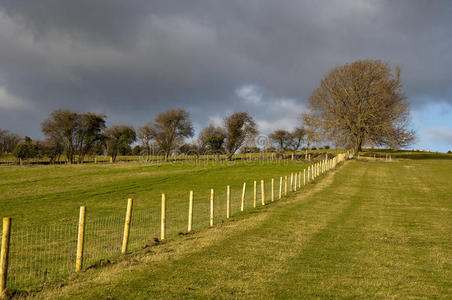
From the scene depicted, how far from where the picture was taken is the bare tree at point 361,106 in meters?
56.7

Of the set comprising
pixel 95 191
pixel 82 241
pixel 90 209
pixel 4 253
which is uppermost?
pixel 4 253

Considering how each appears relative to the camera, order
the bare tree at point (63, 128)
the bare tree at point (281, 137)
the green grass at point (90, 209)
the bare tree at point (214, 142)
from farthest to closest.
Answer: the bare tree at point (281, 137)
the bare tree at point (214, 142)
the bare tree at point (63, 128)
the green grass at point (90, 209)

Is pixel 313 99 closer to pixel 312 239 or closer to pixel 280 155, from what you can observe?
pixel 280 155

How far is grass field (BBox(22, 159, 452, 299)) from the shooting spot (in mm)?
7320

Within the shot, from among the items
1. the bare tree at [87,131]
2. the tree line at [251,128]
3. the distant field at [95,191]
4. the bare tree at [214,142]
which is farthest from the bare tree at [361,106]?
the bare tree at [87,131]

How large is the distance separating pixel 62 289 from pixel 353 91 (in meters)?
58.1

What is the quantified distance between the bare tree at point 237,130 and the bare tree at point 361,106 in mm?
20312

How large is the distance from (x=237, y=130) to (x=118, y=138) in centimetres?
3749

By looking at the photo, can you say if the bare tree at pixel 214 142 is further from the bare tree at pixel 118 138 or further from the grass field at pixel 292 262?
→ the grass field at pixel 292 262

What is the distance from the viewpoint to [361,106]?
58219mm

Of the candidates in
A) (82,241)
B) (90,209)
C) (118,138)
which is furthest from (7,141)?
(82,241)

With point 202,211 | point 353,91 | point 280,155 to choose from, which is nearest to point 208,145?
point 280,155

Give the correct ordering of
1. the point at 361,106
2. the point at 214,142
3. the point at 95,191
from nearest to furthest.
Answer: the point at 95,191 < the point at 361,106 < the point at 214,142

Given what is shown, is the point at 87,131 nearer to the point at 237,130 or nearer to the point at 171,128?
the point at 171,128
